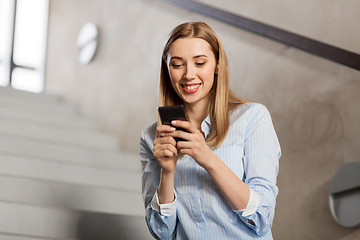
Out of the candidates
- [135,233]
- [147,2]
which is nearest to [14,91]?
[147,2]

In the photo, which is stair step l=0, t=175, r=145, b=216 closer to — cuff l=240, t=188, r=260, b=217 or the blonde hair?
the blonde hair

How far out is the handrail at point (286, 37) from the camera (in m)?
2.01

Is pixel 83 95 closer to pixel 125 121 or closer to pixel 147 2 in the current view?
pixel 125 121

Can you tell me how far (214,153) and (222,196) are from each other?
0.52ft

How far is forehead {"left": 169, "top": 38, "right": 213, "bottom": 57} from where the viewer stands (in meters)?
1.45

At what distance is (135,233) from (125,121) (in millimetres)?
1931

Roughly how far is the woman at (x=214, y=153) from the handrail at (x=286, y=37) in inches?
28.4

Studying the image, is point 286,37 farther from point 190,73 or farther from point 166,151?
point 166,151

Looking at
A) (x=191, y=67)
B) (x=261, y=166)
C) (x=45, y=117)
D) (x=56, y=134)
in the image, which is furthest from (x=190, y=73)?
(x=45, y=117)

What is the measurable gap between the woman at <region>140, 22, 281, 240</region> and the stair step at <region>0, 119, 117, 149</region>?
2290 millimetres

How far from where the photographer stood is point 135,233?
2.53 metres

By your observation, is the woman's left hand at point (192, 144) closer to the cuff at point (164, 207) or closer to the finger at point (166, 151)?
the finger at point (166, 151)

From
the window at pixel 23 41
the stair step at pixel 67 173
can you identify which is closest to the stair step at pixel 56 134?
the stair step at pixel 67 173

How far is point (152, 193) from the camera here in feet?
5.13
